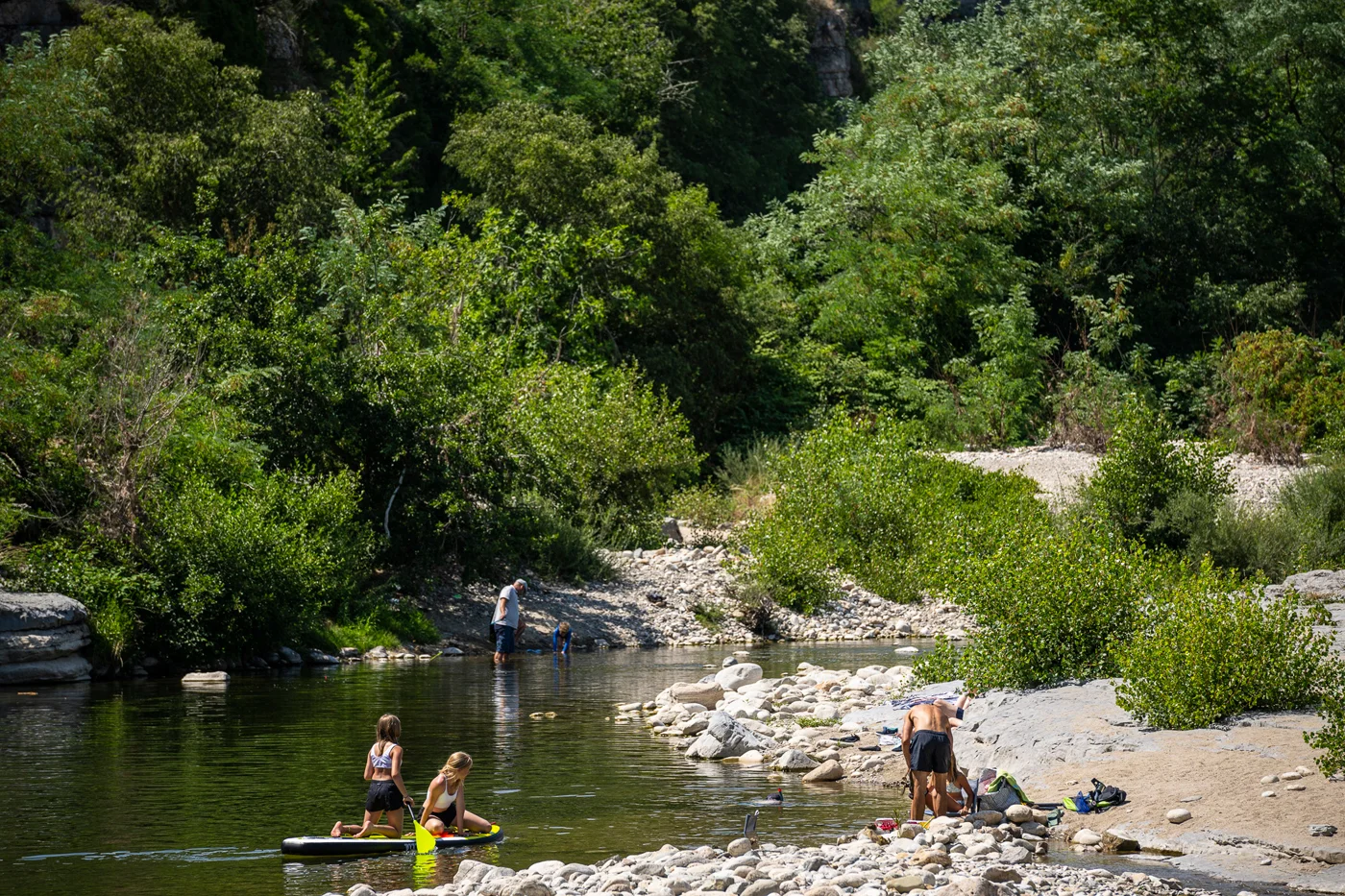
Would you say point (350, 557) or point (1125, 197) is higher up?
point (1125, 197)

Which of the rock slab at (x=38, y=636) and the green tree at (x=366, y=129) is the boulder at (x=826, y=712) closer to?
the rock slab at (x=38, y=636)

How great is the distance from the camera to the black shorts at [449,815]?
12.1 metres

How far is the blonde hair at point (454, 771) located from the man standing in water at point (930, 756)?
3.82m

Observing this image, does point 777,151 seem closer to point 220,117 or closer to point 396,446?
point 220,117

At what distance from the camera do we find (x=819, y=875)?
34.0 feet

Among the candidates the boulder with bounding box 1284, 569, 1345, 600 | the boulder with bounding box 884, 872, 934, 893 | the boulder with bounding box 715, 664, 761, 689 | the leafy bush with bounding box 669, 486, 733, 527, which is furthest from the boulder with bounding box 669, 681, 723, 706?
the leafy bush with bounding box 669, 486, 733, 527

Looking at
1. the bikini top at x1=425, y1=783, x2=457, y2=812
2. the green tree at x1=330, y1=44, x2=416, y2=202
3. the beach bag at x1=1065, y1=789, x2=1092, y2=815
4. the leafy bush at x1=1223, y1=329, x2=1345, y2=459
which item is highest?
the green tree at x1=330, y1=44, x2=416, y2=202

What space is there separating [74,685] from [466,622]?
28.8ft

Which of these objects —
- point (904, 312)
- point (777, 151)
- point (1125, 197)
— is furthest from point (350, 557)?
point (777, 151)

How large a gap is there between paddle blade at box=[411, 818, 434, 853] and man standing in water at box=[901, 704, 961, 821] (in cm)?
408

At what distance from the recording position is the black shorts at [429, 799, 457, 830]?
39.8 feet

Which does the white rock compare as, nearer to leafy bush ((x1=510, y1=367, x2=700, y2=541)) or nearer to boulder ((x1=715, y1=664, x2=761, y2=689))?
boulder ((x1=715, y1=664, x2=761, y2=689))

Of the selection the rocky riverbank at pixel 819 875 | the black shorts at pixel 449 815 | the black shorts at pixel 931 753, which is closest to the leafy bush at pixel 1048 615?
the black shorts at pixel 931 753

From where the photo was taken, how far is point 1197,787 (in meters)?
12.4
